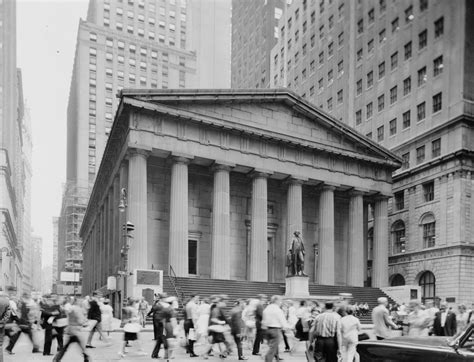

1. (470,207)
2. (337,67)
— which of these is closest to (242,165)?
(470,207)

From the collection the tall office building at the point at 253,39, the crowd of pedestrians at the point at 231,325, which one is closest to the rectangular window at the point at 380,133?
the crowd of pedestrians at the point at 231,325

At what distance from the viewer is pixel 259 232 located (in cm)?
3675

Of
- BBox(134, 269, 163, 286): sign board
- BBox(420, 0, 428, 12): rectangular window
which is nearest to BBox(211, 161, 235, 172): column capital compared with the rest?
BBox(134, 269, 163, 286): sign board

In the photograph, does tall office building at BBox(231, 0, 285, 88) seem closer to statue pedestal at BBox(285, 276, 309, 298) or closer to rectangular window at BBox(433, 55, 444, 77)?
rectangular window at BBox(433, 55, 444, 77)

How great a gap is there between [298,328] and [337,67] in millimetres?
47672

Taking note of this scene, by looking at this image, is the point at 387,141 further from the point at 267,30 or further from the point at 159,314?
the point at 267,30

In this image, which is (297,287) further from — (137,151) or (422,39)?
(422,39)

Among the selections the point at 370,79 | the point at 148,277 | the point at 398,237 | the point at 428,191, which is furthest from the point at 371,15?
the point at 148,277

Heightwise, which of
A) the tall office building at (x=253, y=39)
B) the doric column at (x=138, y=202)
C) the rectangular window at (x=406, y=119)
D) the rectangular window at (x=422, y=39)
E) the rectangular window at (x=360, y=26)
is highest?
the tall office building at (x=253, y=39)

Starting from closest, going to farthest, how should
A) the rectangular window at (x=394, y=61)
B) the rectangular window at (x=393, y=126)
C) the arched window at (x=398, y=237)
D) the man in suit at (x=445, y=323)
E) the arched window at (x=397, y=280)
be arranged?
the man in suit at (x=445, y=323)
the arched window at (x=398, y=237)
the arched window at (x=397, y=280)
the rectangular window at (x=393, y=126)
the rectangular window at (x=394, y=61)

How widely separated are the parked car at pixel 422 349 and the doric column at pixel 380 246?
114 ft

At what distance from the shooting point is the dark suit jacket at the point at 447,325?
16578 millimetres

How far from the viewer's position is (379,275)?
4153 cm

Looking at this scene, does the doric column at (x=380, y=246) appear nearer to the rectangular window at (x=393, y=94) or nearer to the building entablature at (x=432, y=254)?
the building entablature at (x=432, y=254)
